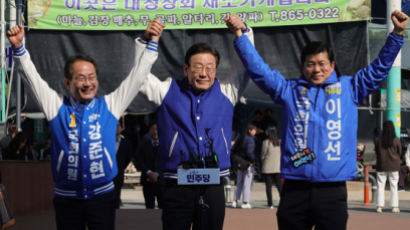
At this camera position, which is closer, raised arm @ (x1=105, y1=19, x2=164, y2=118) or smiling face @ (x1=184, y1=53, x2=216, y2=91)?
raised arm @ (x1=105, y1=19, x2=164, y2=118)

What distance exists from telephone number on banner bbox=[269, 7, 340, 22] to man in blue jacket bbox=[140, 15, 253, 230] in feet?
43.5

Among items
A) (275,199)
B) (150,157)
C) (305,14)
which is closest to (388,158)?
(275,199)

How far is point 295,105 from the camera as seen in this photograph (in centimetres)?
512

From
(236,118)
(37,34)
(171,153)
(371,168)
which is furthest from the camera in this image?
(236,118)

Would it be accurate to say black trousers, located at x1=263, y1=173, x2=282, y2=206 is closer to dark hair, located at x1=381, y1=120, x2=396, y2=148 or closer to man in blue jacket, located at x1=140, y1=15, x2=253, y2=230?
dark hair, located at x1=381, y1=120, x2=396, y2=148

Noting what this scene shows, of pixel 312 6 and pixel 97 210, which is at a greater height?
pixel 312 6

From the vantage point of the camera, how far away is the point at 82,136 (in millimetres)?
4922

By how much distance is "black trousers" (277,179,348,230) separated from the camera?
16.3ft

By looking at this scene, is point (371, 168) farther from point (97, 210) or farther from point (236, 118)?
point (97, 210)

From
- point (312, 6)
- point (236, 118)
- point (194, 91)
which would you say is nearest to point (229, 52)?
point (312, 6)

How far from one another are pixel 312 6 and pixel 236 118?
602 cm

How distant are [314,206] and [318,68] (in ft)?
3.06

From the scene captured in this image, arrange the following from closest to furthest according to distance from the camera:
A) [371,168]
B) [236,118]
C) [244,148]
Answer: [244,148] < [371,168] < [236,118]

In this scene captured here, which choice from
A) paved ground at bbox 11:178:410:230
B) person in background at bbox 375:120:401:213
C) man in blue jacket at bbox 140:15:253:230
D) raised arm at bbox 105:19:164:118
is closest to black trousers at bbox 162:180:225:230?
man in blue jacket at bbox 140:15:253:230
